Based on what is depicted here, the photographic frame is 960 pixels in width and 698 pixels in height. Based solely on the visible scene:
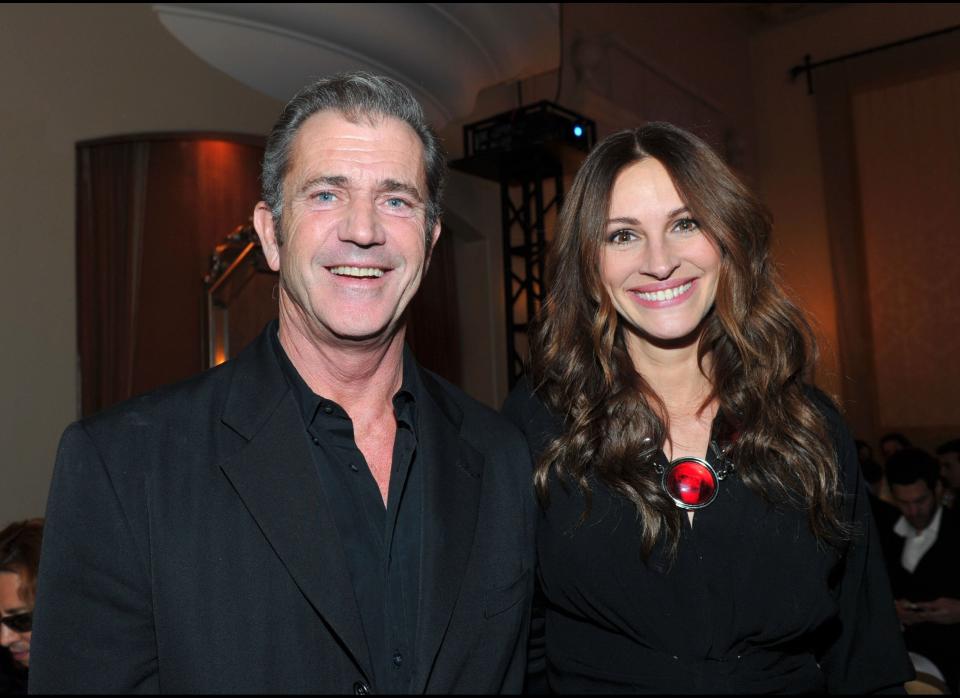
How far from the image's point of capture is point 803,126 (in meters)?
11.1

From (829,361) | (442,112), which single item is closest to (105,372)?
(442,112)

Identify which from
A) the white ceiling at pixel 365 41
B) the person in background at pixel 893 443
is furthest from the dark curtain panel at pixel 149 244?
the person in background at pixel 893 443

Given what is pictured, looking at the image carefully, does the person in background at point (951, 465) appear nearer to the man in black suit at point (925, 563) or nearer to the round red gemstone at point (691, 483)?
the man in black suit at point (925, 563)

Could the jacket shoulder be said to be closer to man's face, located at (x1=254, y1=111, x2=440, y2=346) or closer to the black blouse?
the black blouse

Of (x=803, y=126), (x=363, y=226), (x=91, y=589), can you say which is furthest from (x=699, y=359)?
(x=803, y=126)

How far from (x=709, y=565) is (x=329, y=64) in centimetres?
341

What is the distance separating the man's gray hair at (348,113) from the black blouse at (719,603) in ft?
2.45

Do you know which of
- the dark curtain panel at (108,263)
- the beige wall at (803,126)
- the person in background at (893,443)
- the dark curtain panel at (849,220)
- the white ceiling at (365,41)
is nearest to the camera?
the white ceiling at (365,41)

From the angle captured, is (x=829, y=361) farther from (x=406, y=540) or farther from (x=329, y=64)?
(x=406, y=540)

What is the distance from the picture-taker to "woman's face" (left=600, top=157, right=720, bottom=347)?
1873 millimetres

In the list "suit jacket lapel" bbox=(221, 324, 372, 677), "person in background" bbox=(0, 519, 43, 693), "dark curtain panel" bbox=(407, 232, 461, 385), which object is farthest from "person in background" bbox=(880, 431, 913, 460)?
"suit jacket lapel" bbox=(221, 324, 372, 677)

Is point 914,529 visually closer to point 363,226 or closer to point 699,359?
point 699,359

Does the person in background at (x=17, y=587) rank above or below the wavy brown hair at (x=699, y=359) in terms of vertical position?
below

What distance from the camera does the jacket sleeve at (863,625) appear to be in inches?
72.1
